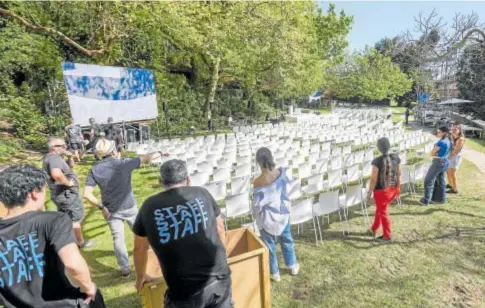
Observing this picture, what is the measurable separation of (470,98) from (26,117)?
28.6 metres

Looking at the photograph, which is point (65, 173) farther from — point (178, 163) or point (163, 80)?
point (163, 80)

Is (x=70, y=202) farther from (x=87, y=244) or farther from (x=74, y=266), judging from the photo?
(x=74, y=266)

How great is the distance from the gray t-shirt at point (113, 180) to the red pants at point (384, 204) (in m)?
3.53

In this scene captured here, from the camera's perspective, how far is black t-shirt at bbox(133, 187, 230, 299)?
194 centimetres

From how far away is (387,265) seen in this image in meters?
4.05

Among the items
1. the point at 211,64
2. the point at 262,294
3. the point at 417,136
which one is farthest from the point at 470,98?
the point at 262,294

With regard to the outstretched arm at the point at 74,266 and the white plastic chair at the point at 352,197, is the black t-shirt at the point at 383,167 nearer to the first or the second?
the white plastic chair at the point at 352,197

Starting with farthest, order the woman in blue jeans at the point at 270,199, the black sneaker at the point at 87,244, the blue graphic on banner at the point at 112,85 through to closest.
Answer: the blue graphic on banner at the point at 112,85
the black sneaker at the point at 87,244
the woman in blue jeans at the point at 270,199

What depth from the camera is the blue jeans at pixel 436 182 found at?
5.79 metres

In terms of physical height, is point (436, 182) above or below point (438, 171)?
below

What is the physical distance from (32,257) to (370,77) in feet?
131

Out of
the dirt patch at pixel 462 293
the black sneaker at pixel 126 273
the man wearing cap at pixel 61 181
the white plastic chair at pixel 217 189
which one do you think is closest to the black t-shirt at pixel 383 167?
the dirt patch at pixel 462 293

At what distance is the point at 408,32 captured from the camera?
662 centimetres

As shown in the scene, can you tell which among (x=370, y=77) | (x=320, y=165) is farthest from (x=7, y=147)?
(x=370, y=77)
